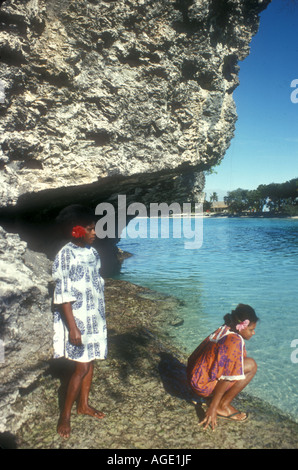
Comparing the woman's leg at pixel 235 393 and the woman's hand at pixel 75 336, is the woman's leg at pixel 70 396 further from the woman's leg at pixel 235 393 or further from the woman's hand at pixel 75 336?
the woman's leg at pixel 235 393

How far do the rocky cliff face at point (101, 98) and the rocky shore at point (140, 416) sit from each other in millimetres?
584

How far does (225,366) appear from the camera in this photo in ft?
9.52

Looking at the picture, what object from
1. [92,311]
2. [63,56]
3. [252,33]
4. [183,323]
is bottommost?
[183,323]

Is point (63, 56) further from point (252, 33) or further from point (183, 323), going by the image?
point (183, 323)

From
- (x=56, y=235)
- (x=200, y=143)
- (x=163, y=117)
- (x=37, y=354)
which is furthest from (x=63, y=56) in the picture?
(x=37, y=354)

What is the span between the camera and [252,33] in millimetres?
5809

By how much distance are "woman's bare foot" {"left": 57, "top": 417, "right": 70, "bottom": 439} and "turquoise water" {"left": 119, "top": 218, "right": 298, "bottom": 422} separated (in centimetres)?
271

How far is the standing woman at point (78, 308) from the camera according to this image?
2.83 m

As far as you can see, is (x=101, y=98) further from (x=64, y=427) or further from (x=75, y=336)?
(x=64, y=427)

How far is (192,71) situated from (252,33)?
1.65 m

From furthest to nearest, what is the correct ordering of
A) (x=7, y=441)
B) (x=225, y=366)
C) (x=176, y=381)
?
(x=176, y=381) → (x=225, y=366) → (x=7, y=441)

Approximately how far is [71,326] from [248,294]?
294 inches

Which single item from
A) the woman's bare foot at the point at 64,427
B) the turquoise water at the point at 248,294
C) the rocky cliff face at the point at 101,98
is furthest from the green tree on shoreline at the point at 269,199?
the woman's bare foot at the point at 64,427

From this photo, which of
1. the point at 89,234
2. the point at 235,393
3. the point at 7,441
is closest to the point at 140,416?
the point at 235,393
